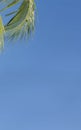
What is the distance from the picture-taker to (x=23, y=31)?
9625 millimetres

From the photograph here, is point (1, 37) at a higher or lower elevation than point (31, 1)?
lower

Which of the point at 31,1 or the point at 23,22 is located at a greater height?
the point at 31,1

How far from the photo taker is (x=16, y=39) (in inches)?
377

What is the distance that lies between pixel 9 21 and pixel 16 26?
0.39 metres

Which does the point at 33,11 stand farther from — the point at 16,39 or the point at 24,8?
the point at 16,39

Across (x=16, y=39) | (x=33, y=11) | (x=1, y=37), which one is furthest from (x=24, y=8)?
(x=1, y=37)

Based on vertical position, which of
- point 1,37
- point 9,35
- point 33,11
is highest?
point 33,11

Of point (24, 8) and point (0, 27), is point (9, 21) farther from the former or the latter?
point (0, 27)

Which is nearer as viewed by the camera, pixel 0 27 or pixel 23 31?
pixel 0 27

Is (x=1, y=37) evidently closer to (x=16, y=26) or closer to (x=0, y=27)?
(x=0, y=27)

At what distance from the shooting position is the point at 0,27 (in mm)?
8836

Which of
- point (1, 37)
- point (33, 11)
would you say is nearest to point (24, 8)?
point (33, 11)

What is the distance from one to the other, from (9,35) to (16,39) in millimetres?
202

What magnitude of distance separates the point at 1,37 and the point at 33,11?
1.53m
